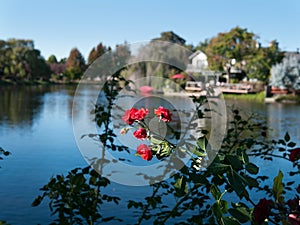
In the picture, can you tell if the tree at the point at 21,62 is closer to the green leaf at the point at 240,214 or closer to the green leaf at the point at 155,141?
the green leaf at the point at 155,141

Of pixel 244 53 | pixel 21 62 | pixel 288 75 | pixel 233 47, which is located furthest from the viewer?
pixel 21 62

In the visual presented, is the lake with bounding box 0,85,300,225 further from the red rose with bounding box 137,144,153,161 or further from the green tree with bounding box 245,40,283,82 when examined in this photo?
the green tree with bounding box 245,40,283,82

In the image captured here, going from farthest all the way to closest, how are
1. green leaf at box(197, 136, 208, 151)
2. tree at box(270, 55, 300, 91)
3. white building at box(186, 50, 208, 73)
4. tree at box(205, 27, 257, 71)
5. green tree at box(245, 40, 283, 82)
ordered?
tree at box(205, 27, 257, 71) < green tree at box(245, 40, 283, 82) < tree at box(270, 55, 300, 91) < white building at box(186, 50, 208, 73) < green leaf at box(197, 136, 208, 151)

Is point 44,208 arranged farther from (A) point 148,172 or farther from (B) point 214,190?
(B) point 214,190

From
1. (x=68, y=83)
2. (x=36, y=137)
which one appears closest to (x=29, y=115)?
(x=36, y=137)

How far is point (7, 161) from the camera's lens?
4.14 m

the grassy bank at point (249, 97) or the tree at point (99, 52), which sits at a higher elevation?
the tree at point (99, 52)

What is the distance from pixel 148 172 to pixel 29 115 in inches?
293

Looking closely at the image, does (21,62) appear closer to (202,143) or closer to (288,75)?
(288,75)

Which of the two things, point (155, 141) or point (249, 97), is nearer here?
point (155, 141)

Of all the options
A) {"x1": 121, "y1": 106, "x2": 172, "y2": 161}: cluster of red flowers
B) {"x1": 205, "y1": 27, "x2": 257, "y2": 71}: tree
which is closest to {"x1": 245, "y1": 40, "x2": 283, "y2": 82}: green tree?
{"x1": 205, "y1": 27, "x2": 257, "y2": 71}: tree

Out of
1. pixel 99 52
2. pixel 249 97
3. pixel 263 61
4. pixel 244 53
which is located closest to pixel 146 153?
pixel 99 52

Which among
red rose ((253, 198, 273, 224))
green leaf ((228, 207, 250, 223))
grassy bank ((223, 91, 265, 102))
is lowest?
grassy bank ((223, 91, 265, 102))

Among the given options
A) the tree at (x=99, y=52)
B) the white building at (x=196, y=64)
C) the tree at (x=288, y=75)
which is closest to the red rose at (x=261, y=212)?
the tree at (x=99, y=52)
